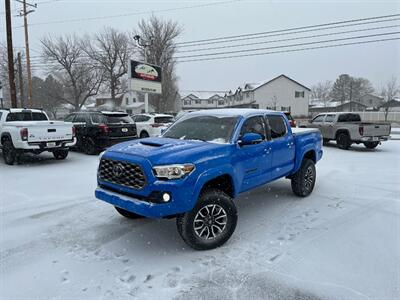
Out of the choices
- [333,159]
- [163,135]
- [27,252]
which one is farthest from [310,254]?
[333,159]

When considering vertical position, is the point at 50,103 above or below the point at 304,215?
above

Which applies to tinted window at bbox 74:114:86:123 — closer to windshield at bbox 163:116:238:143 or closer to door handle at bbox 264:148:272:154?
windshield at bbox 163:116:238:143

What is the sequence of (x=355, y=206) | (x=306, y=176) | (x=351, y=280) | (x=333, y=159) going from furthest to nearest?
(x=333, y=159) < (x=306, y=176) < (x=355, y=206) < (x=351, y=280)

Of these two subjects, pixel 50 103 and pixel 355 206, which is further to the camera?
pixel 50 103

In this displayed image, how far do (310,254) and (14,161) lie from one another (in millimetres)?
9668

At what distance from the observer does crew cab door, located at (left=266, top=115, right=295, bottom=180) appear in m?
5.49

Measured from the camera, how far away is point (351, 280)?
3.43 m

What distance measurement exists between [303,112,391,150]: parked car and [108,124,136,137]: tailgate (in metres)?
8.93

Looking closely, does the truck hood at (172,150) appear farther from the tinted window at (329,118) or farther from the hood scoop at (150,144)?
the tinted window at (329,118)

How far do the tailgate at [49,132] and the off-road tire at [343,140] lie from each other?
11.1 m

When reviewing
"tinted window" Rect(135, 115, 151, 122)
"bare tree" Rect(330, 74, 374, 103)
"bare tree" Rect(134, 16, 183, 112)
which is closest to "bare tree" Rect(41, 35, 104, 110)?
"bare tree" Rect(134, 16, 183, 112)

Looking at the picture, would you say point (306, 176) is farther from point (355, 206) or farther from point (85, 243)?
point (85, 243)

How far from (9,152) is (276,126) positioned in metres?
8.63

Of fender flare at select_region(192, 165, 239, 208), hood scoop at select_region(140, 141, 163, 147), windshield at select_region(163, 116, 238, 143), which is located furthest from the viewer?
windshield at select_region(163, 116, 238, 143)
